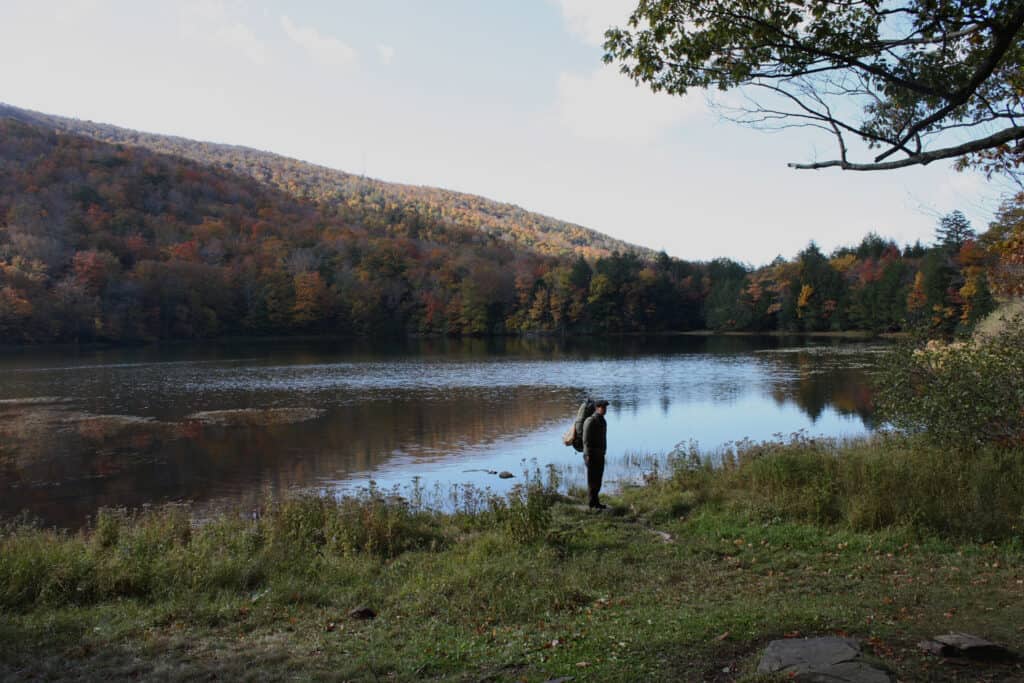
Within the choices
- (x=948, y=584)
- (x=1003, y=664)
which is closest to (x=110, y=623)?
(x=1003, y=664)

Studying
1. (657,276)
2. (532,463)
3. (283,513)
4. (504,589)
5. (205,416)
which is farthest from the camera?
(657,276)

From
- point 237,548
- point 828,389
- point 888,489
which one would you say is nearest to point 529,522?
point 237,548

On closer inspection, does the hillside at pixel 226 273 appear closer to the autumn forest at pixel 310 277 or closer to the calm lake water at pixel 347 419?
the autumn forest at pixel 310 277

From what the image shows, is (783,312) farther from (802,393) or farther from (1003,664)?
(1003,664)

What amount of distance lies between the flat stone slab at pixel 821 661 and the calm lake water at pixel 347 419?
12.5 meters

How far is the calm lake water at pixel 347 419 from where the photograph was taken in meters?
18.4

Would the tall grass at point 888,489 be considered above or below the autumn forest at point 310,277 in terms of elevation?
below

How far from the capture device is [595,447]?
1198 centimetres

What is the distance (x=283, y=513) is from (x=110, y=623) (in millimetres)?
5105

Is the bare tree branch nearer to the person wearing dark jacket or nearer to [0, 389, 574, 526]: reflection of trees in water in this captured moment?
the person wearing dark jacket

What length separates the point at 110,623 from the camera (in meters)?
6.69

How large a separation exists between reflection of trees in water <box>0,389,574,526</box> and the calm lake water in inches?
2.7

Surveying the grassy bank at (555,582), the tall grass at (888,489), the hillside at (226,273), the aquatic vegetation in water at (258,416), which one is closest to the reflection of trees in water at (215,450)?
the aquatic vegetation in water at (258,416)

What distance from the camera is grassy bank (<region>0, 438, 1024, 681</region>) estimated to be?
528 centimetres
